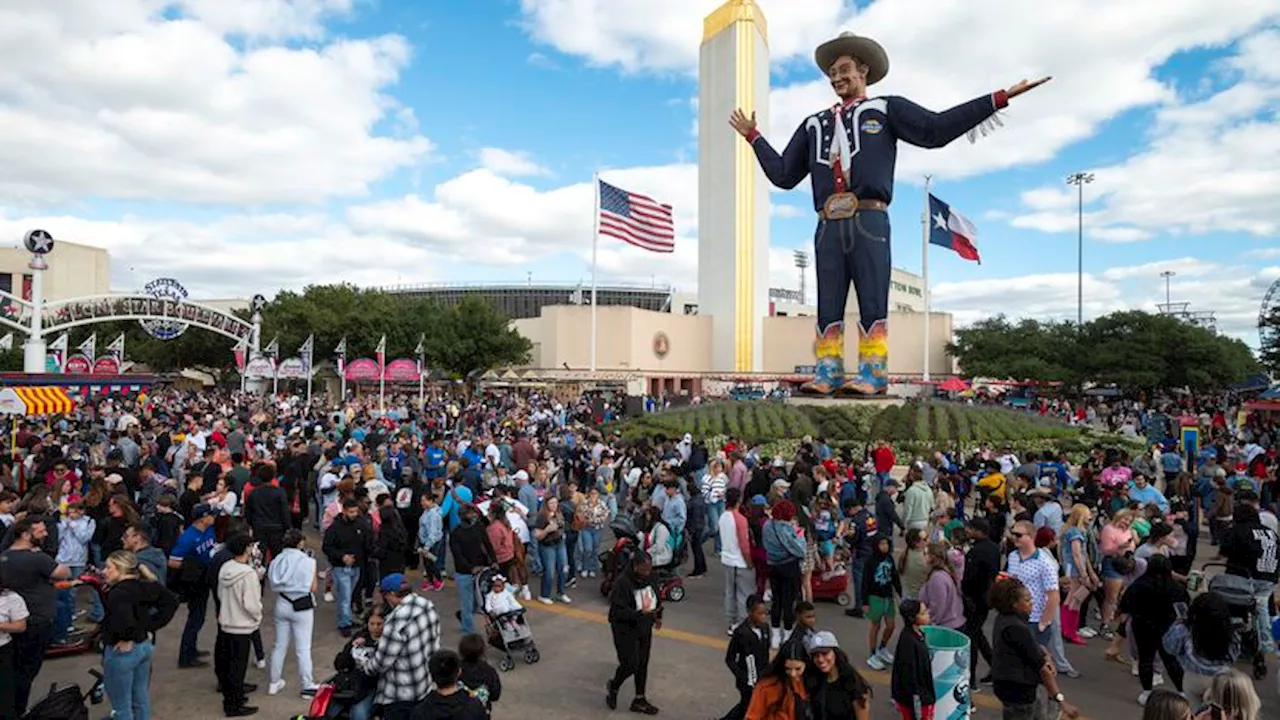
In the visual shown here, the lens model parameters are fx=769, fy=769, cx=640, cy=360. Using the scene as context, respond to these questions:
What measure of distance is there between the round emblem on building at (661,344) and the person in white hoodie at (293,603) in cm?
4432

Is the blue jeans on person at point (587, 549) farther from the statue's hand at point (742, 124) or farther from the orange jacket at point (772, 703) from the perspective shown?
the statue's hand at point (742, 124)

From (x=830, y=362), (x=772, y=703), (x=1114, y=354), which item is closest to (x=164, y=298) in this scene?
(x=830, y=362)

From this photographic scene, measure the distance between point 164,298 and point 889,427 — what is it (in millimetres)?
28939

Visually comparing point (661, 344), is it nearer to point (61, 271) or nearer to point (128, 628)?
point (128, 628)

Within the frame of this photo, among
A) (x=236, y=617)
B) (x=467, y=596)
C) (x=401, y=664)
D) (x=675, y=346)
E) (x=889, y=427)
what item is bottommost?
(x=467, y=596)

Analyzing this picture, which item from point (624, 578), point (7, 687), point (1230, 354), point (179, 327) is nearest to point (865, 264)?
point (624, 578)

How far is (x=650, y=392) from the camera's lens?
5038 cm

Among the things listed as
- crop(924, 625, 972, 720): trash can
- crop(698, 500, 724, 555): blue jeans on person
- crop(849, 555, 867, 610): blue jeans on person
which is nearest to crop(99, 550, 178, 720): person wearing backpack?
crop(924, 625, 972, 720): trash can

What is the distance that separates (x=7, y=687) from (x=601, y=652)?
469cm

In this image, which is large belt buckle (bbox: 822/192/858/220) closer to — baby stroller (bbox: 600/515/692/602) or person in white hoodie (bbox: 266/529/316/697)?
baby stroller (bbox: 600/515/692/602)

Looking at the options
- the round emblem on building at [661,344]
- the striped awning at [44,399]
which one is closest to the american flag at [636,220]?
the round emblem on building at [661,344]

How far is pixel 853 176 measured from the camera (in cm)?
2269

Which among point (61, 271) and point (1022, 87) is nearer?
A: point (1022, 87)

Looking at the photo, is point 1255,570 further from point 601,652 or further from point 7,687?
point 7,687
